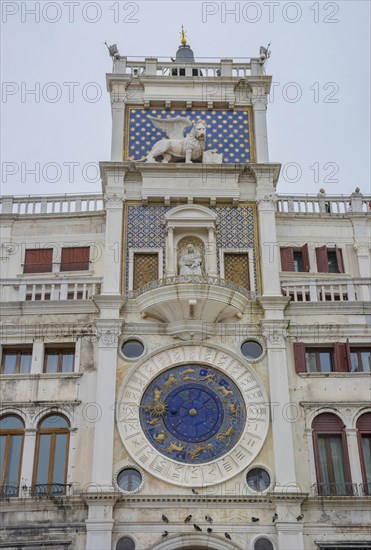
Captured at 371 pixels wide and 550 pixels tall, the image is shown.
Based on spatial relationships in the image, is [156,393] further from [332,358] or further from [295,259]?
[295,259]

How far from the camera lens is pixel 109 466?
21.7 m

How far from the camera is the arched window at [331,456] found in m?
21.8

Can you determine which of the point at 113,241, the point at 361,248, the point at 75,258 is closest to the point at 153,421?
the point at 113,241

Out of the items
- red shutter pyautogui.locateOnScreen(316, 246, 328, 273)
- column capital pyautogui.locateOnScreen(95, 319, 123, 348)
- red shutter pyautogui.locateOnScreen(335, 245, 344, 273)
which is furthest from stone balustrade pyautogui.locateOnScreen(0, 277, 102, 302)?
red shutter pyautogui.locateOnScreen(335, 245, 344, 273)

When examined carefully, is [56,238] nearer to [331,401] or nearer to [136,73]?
[136,73]

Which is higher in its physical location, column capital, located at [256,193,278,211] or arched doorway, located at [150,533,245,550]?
column capital, located at [256,193,278,211]

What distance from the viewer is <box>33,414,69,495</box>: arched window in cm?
2170

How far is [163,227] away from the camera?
2559cm

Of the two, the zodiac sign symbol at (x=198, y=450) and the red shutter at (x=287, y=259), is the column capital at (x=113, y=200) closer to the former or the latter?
the red shutter at (x=287, y=259)

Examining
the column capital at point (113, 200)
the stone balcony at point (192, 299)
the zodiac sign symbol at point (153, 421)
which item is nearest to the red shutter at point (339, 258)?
the stone balcony at point (192, 299)

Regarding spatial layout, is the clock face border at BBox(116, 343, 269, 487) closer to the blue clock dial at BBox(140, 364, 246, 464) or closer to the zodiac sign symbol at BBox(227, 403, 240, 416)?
the blue clock dial at BBox(140, 364, 246, 464)

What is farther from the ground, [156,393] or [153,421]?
[156,393]

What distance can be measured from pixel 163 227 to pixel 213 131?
4103mm

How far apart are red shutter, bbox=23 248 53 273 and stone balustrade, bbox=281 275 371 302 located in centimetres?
754
